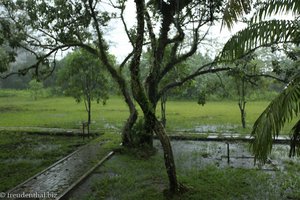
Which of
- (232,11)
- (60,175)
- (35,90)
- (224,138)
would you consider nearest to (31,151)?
(60,175)

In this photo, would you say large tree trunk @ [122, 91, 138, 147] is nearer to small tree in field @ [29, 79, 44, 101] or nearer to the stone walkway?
the stone walkway

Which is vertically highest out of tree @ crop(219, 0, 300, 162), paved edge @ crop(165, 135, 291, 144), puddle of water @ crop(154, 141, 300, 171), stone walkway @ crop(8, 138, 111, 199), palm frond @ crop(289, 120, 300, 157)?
tree @ crop(219, 0, 300, 162)

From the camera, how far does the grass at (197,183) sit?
6.95 m

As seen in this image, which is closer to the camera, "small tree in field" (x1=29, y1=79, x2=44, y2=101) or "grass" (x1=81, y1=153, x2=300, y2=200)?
"grass" (x1=81, y1=153, x2=300, y2=200)

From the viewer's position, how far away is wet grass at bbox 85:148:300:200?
6946 millimetres

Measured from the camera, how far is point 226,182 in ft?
25.3

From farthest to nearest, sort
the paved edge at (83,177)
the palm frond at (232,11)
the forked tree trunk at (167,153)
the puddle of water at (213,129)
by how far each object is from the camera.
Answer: the puddle of water at (213,129) → the paved edge at (83,177) → the forked tree trunk at (167,153) → the palm frond at (232,11)

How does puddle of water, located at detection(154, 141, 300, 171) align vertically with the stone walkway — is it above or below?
above

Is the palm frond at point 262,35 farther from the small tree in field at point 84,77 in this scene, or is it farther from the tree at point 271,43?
the small tree in field at point 84,77

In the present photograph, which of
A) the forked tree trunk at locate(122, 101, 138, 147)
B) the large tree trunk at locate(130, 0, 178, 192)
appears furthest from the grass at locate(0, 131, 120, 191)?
the large tree trunk at locate(130, 0, 178, 192)

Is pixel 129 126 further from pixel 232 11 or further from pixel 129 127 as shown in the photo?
pixel 232 11

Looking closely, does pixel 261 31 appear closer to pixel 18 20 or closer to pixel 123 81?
pixel 123 81

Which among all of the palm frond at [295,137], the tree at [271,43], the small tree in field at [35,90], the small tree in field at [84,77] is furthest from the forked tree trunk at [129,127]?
the small tree in field at [35,90]

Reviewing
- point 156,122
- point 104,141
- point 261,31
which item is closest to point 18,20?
point 104,141
